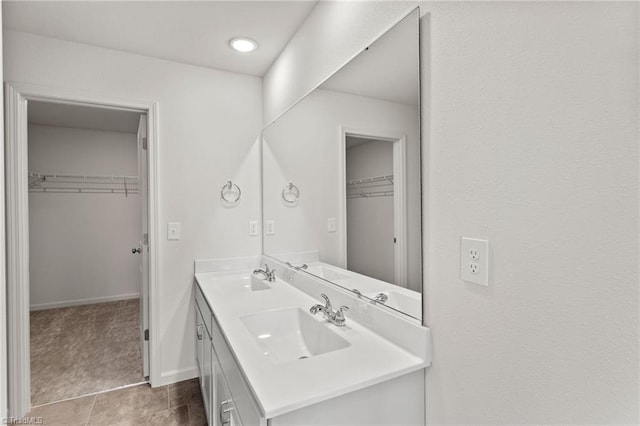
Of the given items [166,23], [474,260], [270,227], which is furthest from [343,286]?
[166,23]

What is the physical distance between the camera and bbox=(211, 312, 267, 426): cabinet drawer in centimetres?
93

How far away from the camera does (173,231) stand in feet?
7.70

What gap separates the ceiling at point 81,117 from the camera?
3480 mm

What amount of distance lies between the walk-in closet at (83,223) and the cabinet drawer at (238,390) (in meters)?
2.32

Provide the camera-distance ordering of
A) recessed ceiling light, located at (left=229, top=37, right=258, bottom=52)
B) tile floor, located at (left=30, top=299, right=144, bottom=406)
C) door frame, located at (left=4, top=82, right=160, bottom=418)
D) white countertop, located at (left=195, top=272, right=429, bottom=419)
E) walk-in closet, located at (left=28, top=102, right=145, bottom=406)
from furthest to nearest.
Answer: walk-in closet, located at (left=28, top=102, right=145, bottom=406)
tile floor, located at (left=30, top=299, right=144, bottom=406)
recessed ceiling light, located at (left=229, top=37, right=258, bottom=52)
door frame, located at (left=4, top=82, right=160, bottom=418)
white countertop, located at (left=195, top=272, right=429, bottom=419)

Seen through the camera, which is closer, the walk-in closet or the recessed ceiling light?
the recessed ceiling light

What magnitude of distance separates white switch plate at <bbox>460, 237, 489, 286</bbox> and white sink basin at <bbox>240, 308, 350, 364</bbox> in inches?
24.0

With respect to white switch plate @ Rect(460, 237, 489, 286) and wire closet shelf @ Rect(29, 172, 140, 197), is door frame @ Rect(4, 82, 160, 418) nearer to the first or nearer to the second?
wire closet shelf @ Rect(29, 172, 140, 197)

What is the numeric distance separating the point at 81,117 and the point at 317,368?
4.17 m

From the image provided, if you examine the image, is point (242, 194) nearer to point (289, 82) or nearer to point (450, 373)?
point (289, 82)

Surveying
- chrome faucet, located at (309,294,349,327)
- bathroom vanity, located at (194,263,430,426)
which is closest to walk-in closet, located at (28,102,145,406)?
bathroom vanity, located at (194,263,430,426)

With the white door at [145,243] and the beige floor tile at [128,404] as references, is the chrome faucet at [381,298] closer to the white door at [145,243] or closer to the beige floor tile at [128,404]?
the beige floor tile at [128,404]

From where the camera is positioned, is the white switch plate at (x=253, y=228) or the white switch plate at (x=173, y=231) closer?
the white switch plate at (x=173, y=231)

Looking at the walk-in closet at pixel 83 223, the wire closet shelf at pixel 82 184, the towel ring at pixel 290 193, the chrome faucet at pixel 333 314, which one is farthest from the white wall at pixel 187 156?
the wire closet shelf at pixel 82 184
